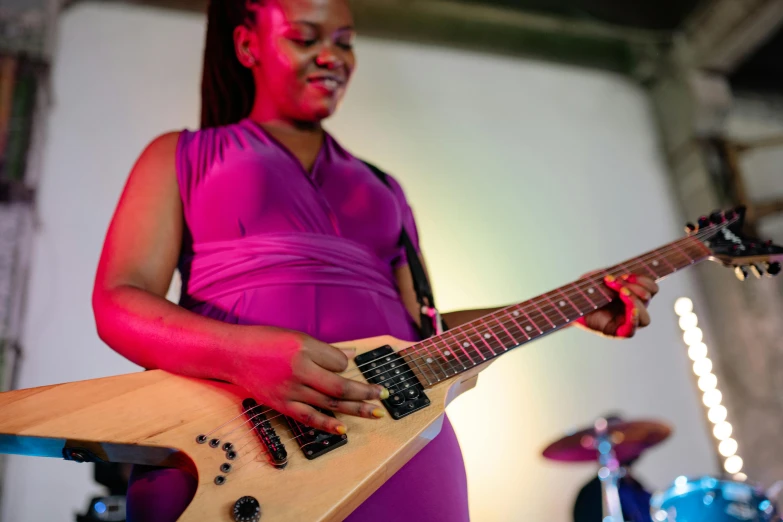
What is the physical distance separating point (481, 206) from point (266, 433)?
1.96 meters

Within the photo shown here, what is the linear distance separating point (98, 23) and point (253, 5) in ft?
4.71

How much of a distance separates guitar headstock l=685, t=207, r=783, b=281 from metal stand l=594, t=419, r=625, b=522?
928mm

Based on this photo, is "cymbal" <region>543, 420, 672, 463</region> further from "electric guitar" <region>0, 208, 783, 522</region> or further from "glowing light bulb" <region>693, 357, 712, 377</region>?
"electric guitar" <region>0, 208, 783, 522</region>

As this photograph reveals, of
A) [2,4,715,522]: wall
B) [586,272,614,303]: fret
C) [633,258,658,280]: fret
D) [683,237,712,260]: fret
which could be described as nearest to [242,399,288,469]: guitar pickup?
[586,272,614,303]: fret

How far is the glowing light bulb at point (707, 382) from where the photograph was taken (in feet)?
8.55

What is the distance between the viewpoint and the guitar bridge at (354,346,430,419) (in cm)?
82

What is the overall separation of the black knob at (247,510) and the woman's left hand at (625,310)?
694 millimetres

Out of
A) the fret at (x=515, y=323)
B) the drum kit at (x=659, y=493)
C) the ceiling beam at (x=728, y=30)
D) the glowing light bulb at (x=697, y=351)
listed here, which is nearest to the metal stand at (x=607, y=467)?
the drum kit at (x=659, y=493)

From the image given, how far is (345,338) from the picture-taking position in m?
0.92

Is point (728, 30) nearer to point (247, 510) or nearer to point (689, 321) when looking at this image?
point (689, 321)

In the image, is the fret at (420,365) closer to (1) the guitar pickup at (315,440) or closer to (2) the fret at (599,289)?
(1) the guitar pickup at (315,440)

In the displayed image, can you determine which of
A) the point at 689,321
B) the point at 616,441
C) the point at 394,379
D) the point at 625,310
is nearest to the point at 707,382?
the point at 689,321

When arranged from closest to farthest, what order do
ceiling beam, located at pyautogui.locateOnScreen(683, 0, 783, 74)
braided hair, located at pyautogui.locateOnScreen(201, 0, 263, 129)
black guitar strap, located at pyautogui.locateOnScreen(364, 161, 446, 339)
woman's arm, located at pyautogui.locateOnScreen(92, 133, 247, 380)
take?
woman's arm, located at pyautogui.locateOnScreen(92, 133, 247, 380)
black guitar strap, located at pyautogui.locateOnScreen(364, 161, 446, 339)
braided hair, located at pyautogui.locateOnScreen(201, 0, 263, 129)
ceiling beam, located at pyautogui.locateOnScreen(683, 0, 783, 74)

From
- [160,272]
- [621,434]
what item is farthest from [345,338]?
[621,434]
